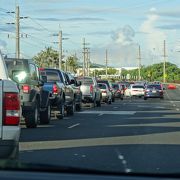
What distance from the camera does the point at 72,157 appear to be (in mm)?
11852

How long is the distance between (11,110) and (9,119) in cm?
14

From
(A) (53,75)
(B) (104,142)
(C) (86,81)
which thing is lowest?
(B) (104,142)

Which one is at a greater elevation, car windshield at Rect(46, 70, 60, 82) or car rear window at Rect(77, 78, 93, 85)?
car windshield at Rect(46, 70, 60, 82)

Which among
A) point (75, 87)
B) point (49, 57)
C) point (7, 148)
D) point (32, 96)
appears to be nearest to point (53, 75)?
point (75, 87)

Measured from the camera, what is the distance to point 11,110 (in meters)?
8.84

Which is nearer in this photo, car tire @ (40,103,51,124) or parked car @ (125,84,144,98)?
car tire @ (40,103,51,124)

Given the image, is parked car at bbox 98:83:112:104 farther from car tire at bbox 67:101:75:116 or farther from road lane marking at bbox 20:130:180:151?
road lane marking at bbox 20:130:180:151

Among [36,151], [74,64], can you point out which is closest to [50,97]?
[36,151]

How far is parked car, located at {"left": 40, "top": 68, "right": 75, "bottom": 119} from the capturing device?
2248 centimetres

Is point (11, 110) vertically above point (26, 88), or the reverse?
point (26, 88)

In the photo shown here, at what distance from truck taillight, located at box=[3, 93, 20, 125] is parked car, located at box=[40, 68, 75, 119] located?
12615 mm

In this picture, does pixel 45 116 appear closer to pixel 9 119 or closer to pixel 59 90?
pixel 59 90

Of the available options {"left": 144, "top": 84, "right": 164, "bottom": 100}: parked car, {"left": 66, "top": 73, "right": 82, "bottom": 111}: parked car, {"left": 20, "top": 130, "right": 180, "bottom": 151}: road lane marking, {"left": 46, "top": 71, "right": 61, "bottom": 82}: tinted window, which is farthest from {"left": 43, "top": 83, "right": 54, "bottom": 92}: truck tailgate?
{"left": 144, "top": 84, "right": 164, "bottom": 100}: parked car

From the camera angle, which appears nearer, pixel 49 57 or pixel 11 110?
pixel 11 110
